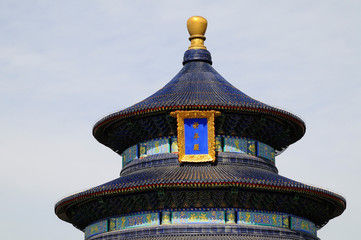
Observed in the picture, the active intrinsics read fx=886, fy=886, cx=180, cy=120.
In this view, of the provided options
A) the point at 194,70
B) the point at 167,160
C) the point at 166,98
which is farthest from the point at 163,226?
the point at 194,70

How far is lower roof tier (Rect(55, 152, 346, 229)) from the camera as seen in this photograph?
3931cm

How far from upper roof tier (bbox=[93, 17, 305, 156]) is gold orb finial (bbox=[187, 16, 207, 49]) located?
4.86ft

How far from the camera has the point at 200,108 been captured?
1640 inches

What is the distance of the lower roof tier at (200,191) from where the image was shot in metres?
39.3

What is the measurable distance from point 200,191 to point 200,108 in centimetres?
418

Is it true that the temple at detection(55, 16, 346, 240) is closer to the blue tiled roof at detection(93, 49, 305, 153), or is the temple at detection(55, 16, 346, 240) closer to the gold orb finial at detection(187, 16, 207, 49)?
the blue tiled roof at detection(93, 49, 305, 153)

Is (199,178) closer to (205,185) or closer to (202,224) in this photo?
(205,185)

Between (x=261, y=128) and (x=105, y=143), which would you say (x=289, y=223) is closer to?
(x=261, y=128)

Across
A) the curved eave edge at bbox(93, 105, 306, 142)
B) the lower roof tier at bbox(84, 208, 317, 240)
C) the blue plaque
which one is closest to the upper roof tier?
the curved eave edge at bbox(93, 105, 306, 142)

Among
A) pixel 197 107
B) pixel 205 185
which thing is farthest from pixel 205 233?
pixel 197 107

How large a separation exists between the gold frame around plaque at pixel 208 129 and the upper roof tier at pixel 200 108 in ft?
0.89

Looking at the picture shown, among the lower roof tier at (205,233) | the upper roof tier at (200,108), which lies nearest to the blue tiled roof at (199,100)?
the upper roof tier at (200,108)

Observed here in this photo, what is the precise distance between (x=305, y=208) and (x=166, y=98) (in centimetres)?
854

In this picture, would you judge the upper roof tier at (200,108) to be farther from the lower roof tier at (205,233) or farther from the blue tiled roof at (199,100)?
the lower roof tier at (205,233)
